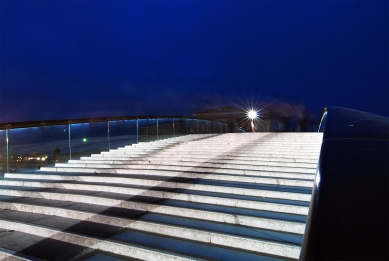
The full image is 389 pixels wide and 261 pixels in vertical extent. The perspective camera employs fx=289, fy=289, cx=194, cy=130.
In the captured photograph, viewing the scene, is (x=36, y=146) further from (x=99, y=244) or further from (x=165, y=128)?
(x=165, y=128)

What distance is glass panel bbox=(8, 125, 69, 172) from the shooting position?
691 cm

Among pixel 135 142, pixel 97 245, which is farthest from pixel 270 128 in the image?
pixel 97 245

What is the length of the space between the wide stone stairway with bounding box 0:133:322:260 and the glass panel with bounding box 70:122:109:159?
1673 millimetres

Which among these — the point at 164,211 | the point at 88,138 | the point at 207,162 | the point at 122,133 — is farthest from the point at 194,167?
the point at 122,133

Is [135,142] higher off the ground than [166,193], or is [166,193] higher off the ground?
[135,142]

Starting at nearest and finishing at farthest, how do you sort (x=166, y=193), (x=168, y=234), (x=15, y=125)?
1. (x=168, y=234)
2. (x=166, y=193)
3. (x=15, y=125)

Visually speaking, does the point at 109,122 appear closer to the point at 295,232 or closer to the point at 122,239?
the point at 122,239

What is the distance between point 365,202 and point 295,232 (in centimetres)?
198

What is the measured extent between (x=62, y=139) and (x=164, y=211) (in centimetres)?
508

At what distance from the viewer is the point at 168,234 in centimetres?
340

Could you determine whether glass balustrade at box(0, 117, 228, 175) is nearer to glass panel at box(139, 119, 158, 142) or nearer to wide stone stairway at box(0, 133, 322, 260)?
glass panel at box(139, 119, 158, 142)

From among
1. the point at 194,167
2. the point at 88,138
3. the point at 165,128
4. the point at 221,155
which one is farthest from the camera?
the point at 165,128

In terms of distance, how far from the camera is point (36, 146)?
7.09m

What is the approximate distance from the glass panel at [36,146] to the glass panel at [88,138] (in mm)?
276
